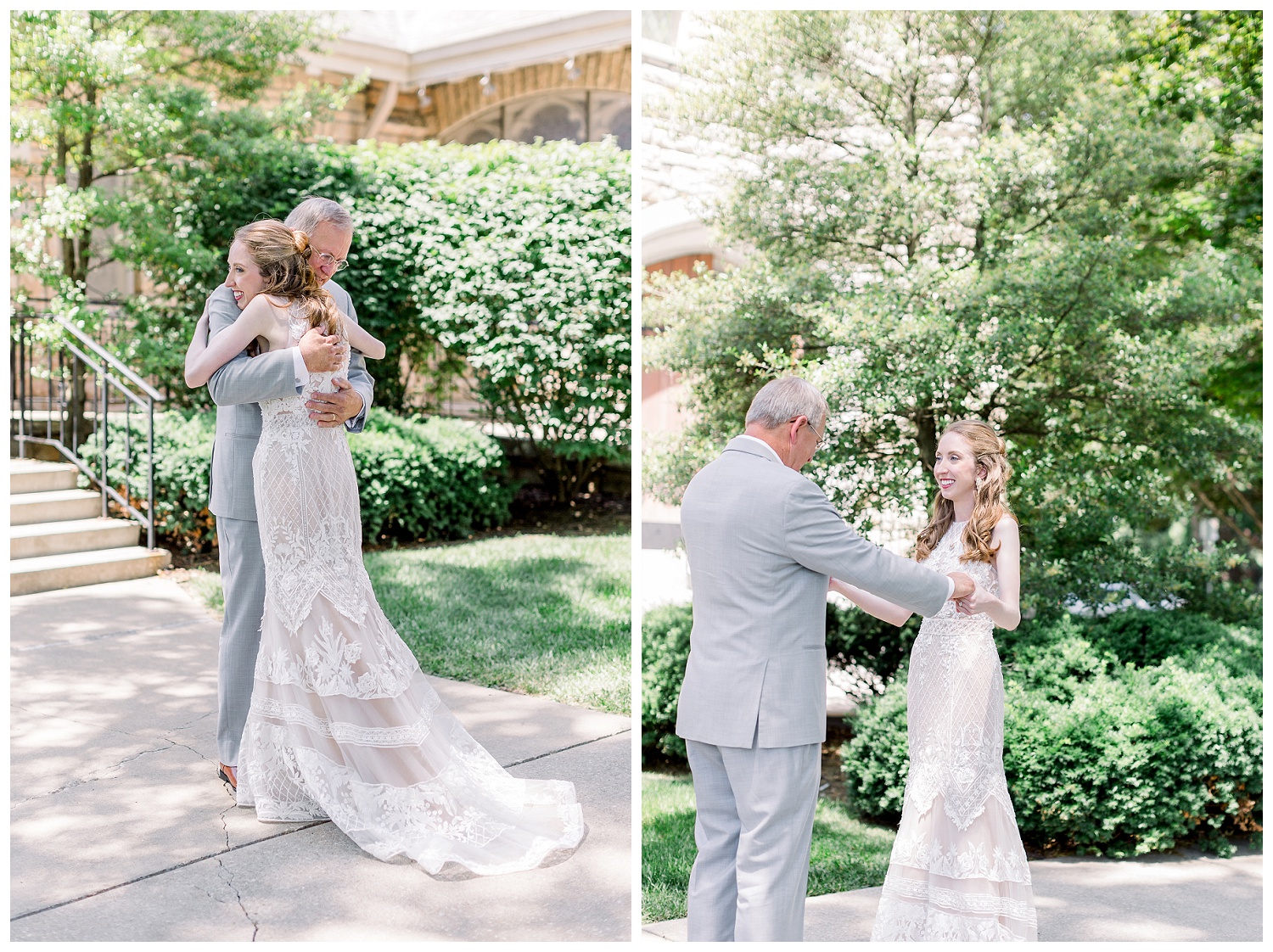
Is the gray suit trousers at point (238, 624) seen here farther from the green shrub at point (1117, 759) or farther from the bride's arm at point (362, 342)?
the green shrub at point (1117, 759)

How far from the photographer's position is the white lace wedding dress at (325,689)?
11.7 feet

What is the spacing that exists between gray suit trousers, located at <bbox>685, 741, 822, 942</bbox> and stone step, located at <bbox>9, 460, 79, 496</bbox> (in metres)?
6.61

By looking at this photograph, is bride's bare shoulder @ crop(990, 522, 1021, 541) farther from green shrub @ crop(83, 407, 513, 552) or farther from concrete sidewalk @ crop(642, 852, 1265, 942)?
green shrub @ crop(83, 407, 513, 552)

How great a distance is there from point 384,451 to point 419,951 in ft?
19.5

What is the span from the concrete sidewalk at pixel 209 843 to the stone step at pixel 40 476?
2.96m

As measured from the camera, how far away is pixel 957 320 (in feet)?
18.7

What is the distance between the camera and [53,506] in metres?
7.64

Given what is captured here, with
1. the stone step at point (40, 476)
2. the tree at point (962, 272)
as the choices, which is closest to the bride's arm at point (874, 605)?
the tree at point (962, 272)

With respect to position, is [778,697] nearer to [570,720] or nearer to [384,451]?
[570,720]

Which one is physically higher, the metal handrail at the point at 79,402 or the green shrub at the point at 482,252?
the green shrub at the point at 482,252

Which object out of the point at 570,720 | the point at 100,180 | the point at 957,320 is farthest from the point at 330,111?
the point at 570,720

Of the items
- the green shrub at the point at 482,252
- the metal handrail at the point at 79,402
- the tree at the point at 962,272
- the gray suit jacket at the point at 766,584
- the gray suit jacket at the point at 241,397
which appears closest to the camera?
the gray suit jacket at the point at 766,584

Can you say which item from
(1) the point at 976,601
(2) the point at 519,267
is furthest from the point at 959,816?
(2) the point at 519,267

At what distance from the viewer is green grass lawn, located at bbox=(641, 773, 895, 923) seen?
4109 mm
